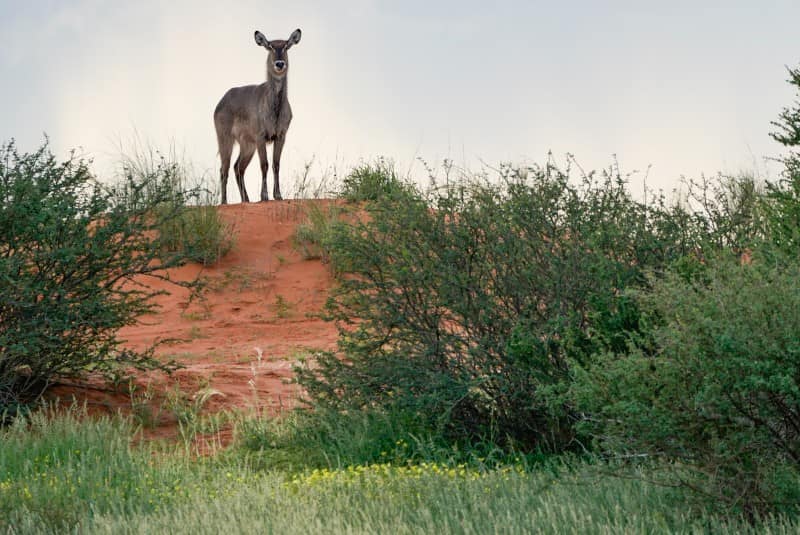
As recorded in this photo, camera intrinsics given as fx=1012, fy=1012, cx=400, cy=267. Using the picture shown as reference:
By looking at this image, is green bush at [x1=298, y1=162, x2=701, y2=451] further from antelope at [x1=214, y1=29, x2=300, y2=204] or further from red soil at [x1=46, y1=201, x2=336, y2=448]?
antelope at [x1=214, y1=29, x2=300, y2=204]

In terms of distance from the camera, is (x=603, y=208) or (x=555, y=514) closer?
(x=555, y=514)

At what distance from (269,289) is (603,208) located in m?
12.7

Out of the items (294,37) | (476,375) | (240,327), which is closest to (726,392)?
(476,375)

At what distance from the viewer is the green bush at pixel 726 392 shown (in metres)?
4.82

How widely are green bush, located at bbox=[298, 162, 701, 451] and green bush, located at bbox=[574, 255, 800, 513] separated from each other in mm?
1821

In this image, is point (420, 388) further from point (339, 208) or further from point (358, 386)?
point (339, 208)

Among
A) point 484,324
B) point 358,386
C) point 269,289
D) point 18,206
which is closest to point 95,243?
point 18,206

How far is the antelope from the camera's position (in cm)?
2119

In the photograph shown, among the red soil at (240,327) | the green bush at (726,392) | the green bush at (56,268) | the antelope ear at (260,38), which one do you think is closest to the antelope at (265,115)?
the antelope ear at (260,38)

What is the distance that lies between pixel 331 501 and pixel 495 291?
226cm

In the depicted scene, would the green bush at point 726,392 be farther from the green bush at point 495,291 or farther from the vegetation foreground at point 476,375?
the green bush at point 495,291

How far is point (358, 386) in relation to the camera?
818cm

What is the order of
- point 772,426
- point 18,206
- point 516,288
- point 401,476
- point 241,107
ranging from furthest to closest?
point 241,107
point 18,206
point 516,288
point 401,476
point 772,426

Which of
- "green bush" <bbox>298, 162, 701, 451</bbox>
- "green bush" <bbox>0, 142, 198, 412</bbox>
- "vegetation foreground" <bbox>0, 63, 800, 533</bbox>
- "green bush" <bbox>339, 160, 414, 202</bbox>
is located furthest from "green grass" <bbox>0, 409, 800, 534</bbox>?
"green bush" <bbox>339, 160, 414, 202</bbox>
